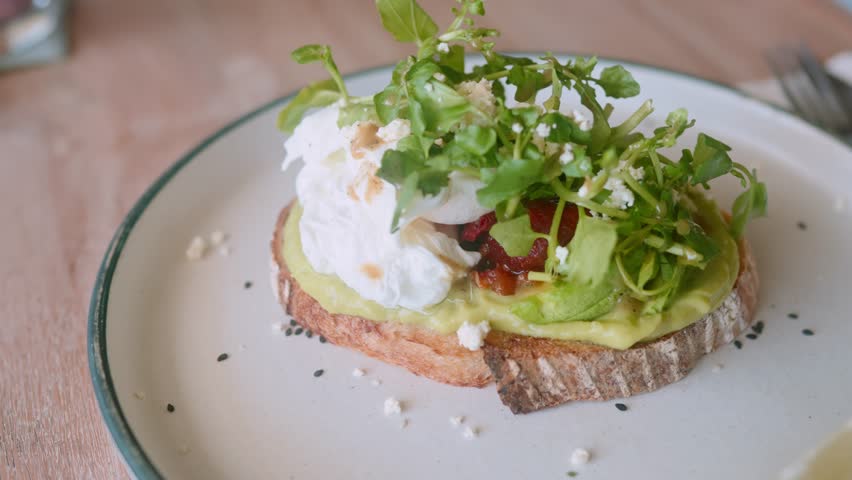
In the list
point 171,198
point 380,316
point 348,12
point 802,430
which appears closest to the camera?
point 802,430

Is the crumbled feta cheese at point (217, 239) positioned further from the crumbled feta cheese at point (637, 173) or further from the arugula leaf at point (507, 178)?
the crumbled feta cheese at point (637, 173)

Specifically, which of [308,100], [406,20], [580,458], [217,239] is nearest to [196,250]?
[217,239]

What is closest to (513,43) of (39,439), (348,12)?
(348,12)

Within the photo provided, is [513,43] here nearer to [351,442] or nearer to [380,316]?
[380,316]

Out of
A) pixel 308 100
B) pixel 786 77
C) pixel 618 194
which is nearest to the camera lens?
pixel 618 194

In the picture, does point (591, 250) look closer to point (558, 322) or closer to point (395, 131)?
point (558, 322)

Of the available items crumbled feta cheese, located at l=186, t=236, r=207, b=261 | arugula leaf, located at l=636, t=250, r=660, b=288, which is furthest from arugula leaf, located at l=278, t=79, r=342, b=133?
arugula leaf, located at l=636, t=250, r=660, b=288

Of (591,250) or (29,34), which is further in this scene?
(29,34)
